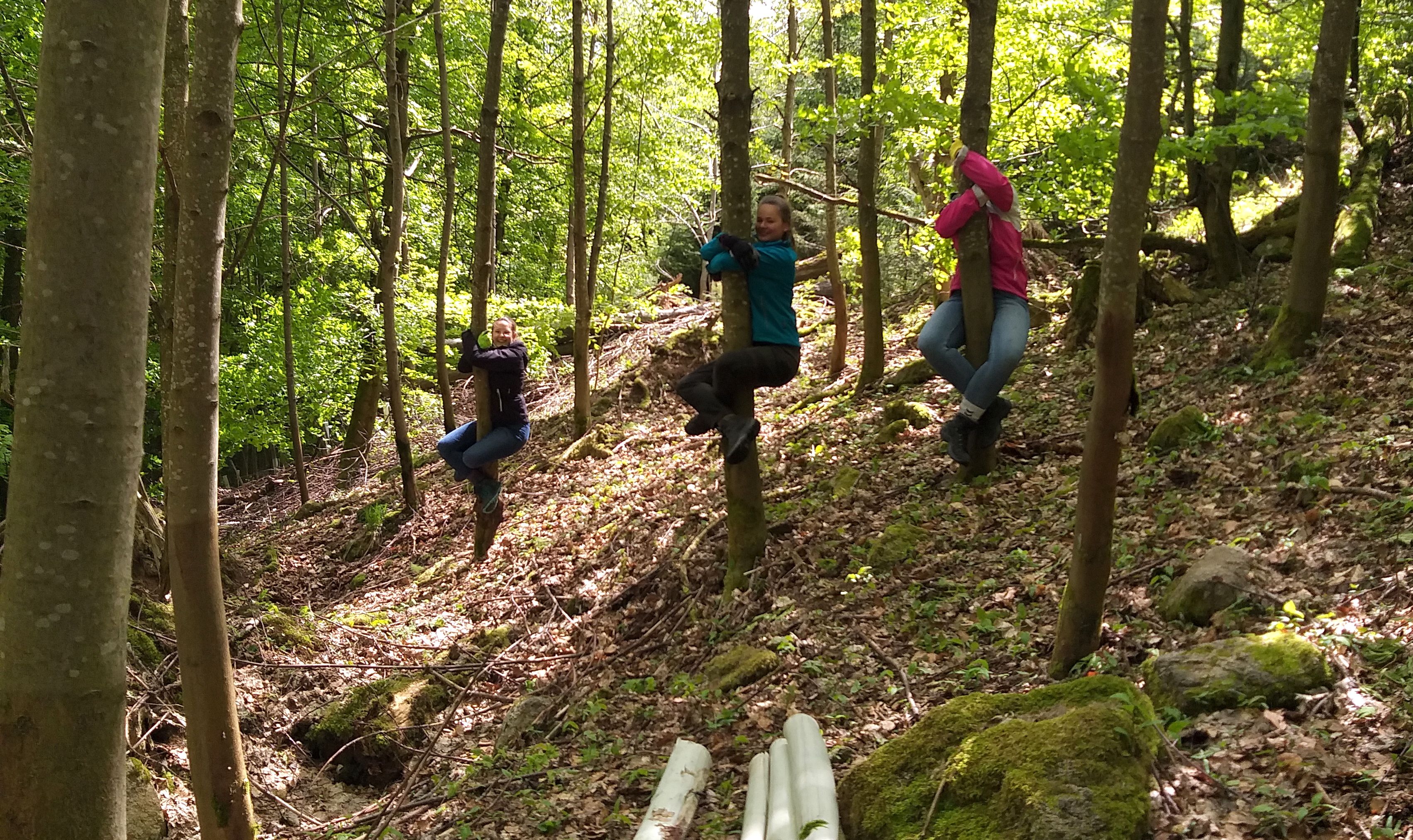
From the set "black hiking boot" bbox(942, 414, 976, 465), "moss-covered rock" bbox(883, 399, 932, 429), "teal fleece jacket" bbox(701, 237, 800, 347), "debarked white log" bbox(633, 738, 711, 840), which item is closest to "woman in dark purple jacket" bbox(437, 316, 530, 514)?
"teal fleece jacket" bbox(701, 237, 800, 347)

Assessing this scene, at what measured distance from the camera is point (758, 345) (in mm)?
6344

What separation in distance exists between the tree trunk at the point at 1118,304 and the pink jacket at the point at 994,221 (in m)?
2.52

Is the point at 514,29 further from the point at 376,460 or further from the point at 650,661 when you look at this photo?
the point at 650,661

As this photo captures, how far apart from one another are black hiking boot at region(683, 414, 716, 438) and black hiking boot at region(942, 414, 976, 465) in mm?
1783

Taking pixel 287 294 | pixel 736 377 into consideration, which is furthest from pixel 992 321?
pixel 287 294

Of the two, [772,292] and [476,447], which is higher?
[772,292]

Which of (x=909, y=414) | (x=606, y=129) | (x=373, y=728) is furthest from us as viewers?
(x=606, y=129)

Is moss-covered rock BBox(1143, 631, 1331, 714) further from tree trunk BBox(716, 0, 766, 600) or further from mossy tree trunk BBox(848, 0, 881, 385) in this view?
mossy tree trunk BBox(848, 0, 881, 385)

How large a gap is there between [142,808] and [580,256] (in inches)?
332

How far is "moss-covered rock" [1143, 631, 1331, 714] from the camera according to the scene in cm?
361

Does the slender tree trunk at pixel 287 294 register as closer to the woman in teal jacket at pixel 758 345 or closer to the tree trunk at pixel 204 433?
the woman in teal jacket at pixel 758 345

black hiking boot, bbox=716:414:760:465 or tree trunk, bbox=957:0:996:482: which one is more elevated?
tree trunk, bbox=957:0:996:482

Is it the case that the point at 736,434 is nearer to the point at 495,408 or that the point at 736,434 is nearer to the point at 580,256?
the point at 495,408

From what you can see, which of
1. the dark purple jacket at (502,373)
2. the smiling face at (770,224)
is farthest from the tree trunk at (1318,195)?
the dark purple jacket at (502,373)
